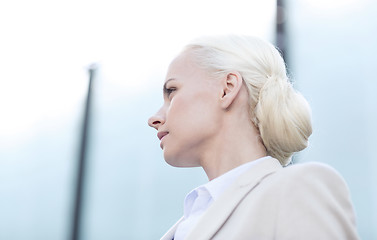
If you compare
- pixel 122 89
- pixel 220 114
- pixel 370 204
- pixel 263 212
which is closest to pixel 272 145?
pixel 220 114

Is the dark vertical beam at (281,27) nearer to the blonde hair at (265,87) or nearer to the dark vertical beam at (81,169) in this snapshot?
the blonde hair at (265,87)

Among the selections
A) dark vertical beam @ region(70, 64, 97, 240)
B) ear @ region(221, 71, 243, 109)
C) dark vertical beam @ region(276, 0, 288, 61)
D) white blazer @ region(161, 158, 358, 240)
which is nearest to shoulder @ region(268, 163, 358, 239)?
white blazer @ region(161, 158, 358, 240)

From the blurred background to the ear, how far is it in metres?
1.12

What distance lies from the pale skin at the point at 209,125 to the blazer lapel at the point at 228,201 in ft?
0.23

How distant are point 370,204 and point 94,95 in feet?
6.12

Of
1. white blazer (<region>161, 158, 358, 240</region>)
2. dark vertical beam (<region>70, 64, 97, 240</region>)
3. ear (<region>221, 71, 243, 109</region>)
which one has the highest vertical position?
ear (<region>221, 71, 243, 109</region>)

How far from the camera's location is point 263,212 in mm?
620

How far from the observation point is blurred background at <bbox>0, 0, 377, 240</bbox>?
2.14 metres

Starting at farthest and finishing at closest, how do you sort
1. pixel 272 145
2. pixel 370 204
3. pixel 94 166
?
1. pixel 94 166
2. pixel 370 204
3. pixel 272 145

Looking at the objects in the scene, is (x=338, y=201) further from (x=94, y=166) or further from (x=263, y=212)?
(x=94, y=166)

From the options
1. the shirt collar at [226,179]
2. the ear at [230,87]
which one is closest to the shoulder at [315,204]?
the shirt collar at [226,179]

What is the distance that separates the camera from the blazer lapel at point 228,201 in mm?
651

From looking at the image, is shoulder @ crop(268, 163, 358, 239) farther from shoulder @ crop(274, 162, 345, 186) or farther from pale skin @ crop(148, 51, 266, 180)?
pale skin @ crop(148, 51, 266, 180)

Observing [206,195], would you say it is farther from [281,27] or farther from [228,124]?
[281,27]
